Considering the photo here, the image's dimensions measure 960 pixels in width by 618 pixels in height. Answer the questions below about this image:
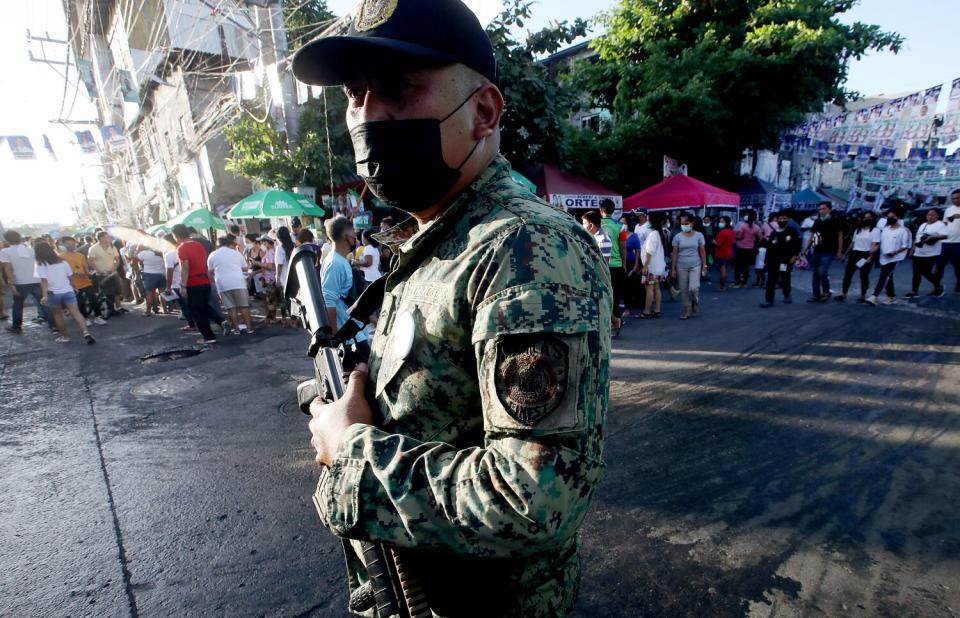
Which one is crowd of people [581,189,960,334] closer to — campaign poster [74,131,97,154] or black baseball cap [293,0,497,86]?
black baseball cap [293,0,497,86]

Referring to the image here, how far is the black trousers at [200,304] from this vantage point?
695 centimetres

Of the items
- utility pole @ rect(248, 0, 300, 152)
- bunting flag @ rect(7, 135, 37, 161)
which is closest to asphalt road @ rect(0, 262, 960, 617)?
utility pole @ rect(248, 0, 300, 152)

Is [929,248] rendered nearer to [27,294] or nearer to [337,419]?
[337,419]

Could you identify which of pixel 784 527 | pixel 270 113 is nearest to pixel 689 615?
pixel 784 527

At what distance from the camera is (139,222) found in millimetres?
32094

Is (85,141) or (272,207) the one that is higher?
(85,141)

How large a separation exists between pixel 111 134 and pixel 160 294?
15178 millimetres

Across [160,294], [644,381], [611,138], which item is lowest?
[644,381]

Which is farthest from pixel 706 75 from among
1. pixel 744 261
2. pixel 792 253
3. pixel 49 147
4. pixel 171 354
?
pixel 49 147

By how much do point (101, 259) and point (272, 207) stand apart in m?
3.89

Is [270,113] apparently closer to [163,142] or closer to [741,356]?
[741,356]

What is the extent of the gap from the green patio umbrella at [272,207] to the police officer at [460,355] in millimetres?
9001

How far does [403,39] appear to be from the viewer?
869 millimetres

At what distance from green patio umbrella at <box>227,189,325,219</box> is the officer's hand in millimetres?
9154
